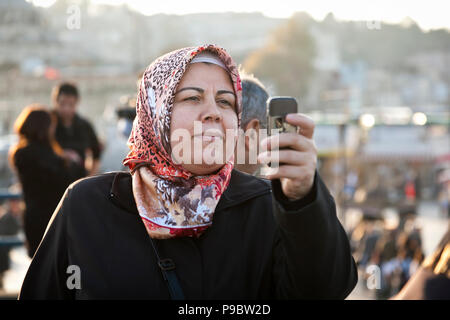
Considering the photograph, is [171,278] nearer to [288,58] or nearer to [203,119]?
[203,119]

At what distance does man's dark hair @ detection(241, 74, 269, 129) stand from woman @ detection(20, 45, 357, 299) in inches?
29.3

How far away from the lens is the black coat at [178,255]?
156 centimetres

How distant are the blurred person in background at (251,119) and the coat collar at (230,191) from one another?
0.66 metres

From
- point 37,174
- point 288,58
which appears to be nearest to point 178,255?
point 37,174

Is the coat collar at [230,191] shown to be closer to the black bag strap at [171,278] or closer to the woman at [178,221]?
the woman at [178,221]

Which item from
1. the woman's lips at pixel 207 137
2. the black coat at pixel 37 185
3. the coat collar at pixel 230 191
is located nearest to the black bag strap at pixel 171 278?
the coat collar at pixel 230 191

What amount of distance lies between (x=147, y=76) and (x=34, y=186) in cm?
227

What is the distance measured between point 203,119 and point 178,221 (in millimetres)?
307

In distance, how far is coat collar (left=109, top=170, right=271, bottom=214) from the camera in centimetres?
182

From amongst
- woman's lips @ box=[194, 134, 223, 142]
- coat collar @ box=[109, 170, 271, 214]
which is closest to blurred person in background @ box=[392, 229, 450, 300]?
coat collar @ box=[109, 170, 271, 214]

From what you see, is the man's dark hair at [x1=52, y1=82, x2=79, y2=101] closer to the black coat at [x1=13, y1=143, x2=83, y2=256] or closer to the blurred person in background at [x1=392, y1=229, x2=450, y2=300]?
the black coat at [x1=13, y1=143, x2=83, y2=256]

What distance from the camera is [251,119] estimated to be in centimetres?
266

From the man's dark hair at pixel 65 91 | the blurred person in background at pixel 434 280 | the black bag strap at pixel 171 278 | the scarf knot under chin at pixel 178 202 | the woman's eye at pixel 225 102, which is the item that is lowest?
the blurred person in background at pixel 434 280
